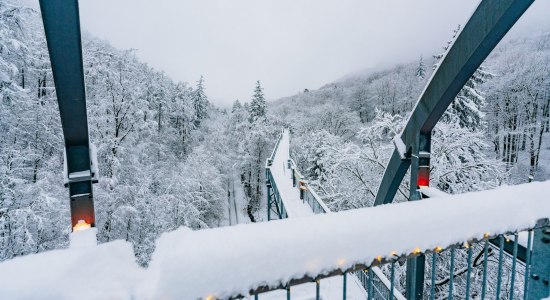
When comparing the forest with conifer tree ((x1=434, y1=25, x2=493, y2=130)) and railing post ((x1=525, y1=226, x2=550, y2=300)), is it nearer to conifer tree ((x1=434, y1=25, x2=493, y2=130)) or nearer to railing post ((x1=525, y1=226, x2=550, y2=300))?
conifer tree ((x1=434, y1=25, x2=493, y2=130))

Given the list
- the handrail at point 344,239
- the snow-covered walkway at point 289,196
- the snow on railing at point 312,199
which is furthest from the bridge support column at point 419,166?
the snow-covered walkway at point 289,196

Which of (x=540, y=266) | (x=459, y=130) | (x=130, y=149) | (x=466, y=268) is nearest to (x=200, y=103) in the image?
(x=130, y=149)

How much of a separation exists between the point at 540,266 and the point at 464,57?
284 cm

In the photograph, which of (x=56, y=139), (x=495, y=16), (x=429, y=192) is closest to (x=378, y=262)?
(x=429, y=192)

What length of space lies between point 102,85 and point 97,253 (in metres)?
17.8

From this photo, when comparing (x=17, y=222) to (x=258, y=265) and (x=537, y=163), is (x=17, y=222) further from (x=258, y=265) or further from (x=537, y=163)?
(x=537, y=163)

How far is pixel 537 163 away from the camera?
29.7 m

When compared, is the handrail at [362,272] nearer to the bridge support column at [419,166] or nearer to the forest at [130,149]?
the bridge support column at [419,166]

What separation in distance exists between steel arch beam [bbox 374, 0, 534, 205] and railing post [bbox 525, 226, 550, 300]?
2.62 meters

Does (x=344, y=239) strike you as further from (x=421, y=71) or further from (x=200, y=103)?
(x=421, y=71)

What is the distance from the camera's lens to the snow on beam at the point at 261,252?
1.13 meters

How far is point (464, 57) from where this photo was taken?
3877 mm

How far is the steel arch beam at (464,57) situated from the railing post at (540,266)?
8.59 ft

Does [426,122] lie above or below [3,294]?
above
